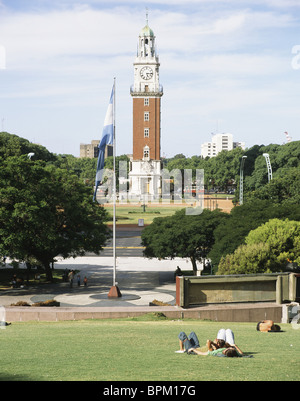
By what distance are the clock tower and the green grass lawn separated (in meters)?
105

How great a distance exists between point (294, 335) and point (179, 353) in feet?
18.8

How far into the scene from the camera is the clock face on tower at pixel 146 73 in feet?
411

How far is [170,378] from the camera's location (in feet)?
34.6

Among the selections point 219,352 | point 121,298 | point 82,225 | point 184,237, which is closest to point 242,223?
point 184,237

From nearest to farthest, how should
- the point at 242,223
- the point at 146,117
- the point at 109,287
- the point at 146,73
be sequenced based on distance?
the point at 242,223, the point at 109,287, the point at 146,117, the point at 146,73

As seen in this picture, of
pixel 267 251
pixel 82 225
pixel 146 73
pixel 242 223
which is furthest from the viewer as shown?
pixel 146 73

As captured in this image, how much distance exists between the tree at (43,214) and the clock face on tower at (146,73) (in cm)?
8579

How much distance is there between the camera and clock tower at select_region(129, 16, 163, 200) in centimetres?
12412

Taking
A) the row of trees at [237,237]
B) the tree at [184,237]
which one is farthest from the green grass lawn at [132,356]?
the tree at [184,237]

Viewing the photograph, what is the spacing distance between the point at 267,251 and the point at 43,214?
14.4 metres

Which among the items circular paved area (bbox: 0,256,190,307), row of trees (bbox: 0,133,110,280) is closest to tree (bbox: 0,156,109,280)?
row of trees (bbox: 0,133,110,280)

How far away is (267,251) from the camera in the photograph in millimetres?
29266

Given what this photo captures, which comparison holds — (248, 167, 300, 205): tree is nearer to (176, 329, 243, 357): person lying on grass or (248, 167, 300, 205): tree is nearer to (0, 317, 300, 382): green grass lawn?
(0, 317, 300, 382): green grass lawn

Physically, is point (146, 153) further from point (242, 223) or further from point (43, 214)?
point (43, 214)
